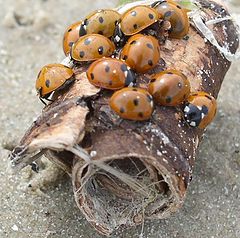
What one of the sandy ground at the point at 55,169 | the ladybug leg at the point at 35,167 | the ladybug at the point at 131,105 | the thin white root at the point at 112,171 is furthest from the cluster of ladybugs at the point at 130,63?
the sandy ground at the point at 55,169

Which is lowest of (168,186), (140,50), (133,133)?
(168,186)

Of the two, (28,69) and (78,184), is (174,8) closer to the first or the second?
(78,184)

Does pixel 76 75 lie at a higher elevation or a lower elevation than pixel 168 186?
higher

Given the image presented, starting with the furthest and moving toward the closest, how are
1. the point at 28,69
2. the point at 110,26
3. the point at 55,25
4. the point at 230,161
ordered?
the point at 55,25, the point at 28,69, the point at 230,161, the point at 110,26

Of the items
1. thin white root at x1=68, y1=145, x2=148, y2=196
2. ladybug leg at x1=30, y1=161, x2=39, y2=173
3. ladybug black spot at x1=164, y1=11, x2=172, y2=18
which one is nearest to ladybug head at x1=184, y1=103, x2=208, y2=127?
thin white root at x1=68, y1=145, x2=148, y2=196

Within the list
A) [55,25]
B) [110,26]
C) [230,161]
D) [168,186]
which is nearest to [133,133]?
[168,186]

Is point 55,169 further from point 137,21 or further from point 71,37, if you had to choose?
point 137,21

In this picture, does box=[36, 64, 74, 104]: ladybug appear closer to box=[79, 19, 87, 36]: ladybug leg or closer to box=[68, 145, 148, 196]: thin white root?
box=[79, 19, 87, 36]: ladybug leg
